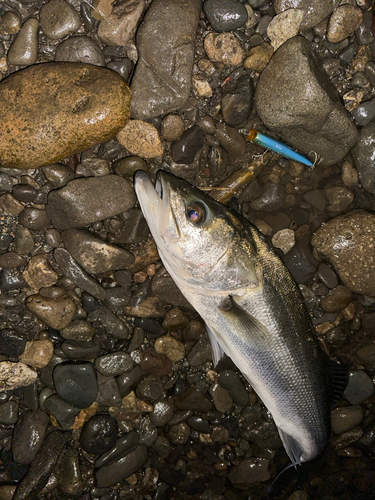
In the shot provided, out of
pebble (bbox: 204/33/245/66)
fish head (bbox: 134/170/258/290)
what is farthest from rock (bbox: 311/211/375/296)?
pebble (bbox: 204/33/245/66)

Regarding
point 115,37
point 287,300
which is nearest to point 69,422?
point 287,300

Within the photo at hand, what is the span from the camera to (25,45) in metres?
3.22

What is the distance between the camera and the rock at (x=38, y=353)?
3543 mm

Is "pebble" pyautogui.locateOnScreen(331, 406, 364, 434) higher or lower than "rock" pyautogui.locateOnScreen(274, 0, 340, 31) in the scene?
lower

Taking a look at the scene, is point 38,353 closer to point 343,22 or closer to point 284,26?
point 284,26

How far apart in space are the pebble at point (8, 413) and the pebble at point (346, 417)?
155 inches

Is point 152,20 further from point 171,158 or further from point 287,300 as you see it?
point 287,300

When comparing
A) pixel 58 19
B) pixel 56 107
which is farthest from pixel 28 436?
pixel 58 19

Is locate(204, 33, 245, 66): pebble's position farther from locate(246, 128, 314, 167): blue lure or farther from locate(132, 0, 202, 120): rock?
locate(246, 128, 314, 167): blue lure

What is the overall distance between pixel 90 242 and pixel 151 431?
251 cm

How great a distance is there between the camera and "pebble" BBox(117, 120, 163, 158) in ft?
11.1

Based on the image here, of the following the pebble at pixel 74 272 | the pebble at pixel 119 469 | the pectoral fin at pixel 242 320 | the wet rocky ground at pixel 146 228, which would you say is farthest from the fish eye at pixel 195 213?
the pebble at pixel 119 469

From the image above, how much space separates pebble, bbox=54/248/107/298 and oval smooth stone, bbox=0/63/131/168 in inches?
41.7

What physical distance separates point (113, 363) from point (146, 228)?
1650 millimetres
